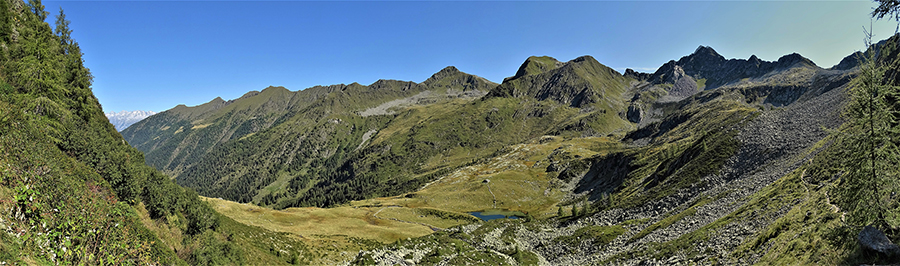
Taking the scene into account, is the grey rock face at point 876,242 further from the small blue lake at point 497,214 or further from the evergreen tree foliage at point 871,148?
the small blue lake at point 497,214

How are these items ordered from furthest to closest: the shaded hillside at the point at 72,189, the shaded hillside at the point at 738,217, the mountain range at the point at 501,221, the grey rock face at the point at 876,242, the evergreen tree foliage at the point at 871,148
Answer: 1. the shaded hillside at the point at 738,217
2. the evergreen tree foliage at the point at 871,148
3. the grey rock face at the point at 876,242
4. the mountain range at the point at 501,221
5. the shaded hillside at the point at 72,189

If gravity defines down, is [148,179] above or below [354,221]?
above

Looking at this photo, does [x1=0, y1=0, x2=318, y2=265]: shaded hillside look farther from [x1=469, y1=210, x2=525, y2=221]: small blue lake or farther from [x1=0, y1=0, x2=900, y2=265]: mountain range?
[x1=469, y1=210, x2=525, y2=221]: small blue lake

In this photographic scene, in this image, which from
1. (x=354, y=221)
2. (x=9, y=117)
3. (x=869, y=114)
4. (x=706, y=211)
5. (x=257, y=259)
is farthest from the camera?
(x=354, y=221)

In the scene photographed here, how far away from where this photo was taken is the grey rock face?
1694cm

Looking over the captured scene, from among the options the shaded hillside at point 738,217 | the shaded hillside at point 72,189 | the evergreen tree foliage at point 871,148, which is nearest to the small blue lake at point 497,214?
the shaded hillside at point 738,217

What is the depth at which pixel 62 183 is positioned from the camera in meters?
18.7

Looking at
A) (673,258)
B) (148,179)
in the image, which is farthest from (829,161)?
(148,179)

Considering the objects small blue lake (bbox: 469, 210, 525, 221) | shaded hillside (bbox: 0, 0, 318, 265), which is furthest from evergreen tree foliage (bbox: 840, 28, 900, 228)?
small blue lake (bbox: 469, 210, 525, 221)

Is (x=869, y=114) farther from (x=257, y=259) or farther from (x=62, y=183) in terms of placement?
(x=257, y=259)

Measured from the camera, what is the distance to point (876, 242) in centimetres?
1747

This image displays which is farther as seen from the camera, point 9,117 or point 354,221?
point 354,221

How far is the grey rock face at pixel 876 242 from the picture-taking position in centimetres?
1694

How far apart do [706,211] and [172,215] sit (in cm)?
6868
